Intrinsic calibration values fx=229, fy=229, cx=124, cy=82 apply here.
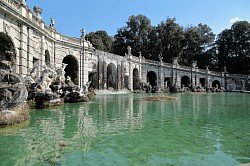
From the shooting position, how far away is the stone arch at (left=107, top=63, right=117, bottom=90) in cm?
3750

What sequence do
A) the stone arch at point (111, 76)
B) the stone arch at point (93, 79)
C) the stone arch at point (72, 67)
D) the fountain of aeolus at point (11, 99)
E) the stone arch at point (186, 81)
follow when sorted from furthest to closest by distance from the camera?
1. the stone arch at point (186, 81)
2. the stone arch at point (111, 76)
3. the stone arch at point (93, 79)
4. the stone arch at point (72, 67)
5. the fountain of aeolus at point (11, 99)

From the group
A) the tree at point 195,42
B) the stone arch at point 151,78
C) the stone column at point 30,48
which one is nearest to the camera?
the stone column at point 30,48

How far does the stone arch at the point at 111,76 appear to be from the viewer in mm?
37500

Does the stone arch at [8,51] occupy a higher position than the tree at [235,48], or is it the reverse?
the tree at [235,48]

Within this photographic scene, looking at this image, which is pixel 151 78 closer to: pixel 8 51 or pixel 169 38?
pixel 169 38

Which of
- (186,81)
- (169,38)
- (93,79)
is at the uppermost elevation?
(169,38)

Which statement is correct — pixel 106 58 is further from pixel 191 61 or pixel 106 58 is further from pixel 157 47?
pixel 191 61

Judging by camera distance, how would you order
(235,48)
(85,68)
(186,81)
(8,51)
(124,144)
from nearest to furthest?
1. (124,144)
2. (8,51)
3. (85,68)
4. (186,81)
5. (235,48)

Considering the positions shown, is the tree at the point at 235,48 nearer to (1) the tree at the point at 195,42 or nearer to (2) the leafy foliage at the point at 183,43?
(2) the leafy foliage at the point at 183,43

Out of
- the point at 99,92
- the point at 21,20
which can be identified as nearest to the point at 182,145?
the point at 21,20

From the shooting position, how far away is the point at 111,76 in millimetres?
37812

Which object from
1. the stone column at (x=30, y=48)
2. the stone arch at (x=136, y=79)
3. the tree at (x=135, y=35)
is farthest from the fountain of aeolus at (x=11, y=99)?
the tree at (x=135, y=35)

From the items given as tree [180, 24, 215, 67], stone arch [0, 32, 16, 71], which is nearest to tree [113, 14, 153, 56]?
tree [180, 24, 215, 67]

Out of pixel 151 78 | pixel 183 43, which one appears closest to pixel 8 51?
pixel 151 78
